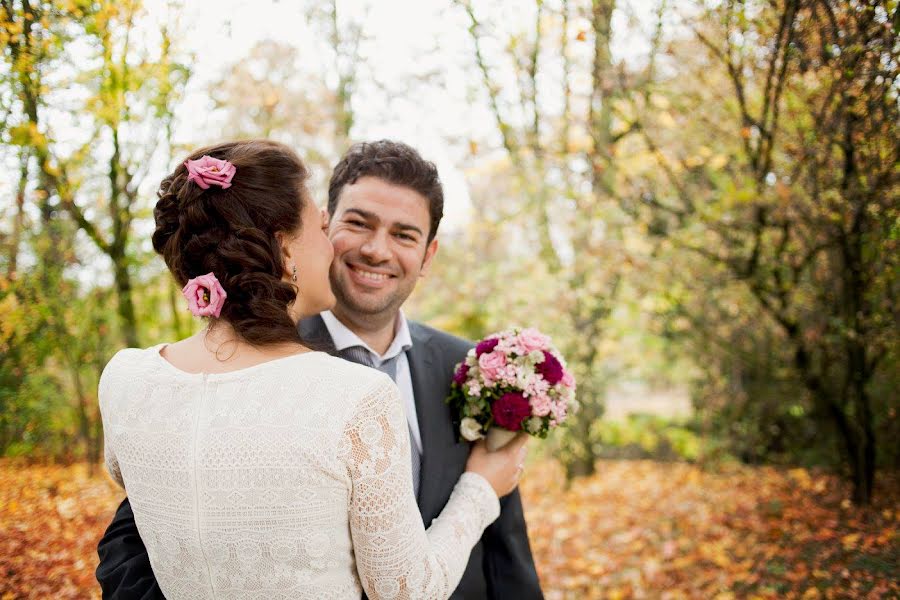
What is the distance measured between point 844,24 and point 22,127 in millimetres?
3834

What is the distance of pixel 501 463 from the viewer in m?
2.14

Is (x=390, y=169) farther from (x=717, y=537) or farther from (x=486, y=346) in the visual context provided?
(x=717, y=537)

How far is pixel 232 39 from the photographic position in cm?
→ 403

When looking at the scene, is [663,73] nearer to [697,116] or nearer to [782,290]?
[697,116]

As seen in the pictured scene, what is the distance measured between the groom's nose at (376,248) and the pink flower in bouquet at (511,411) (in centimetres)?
74

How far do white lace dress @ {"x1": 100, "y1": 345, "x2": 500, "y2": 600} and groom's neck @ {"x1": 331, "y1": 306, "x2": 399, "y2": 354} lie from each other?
0.95m

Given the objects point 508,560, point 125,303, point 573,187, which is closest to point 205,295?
point 508,560

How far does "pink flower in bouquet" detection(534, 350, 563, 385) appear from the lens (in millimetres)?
2230

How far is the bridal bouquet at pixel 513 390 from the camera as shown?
213cm

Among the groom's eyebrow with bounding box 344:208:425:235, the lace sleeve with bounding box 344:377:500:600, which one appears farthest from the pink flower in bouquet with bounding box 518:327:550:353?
the lace sleeve with bounding box 344:377:500:600

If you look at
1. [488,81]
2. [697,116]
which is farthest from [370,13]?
[697,116]

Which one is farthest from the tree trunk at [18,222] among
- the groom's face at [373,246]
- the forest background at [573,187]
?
the groom's face at [373,246]

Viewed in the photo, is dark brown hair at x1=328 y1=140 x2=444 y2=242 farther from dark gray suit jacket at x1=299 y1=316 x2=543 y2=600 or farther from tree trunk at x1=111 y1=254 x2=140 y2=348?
tree trunk at x1=111 y1=254 x2=140 y2=348

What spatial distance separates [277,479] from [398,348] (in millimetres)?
1175
